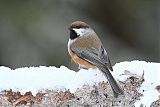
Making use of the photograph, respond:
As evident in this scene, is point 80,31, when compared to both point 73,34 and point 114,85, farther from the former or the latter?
point 114,85

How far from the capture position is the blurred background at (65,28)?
35.9ft

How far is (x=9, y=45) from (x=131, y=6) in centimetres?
208

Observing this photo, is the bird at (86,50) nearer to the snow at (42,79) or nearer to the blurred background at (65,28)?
the snow at (42,79)

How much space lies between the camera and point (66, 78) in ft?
17.5

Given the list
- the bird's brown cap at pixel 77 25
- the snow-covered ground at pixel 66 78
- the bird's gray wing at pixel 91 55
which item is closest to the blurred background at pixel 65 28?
the bird's brown cap at pixel 77 25

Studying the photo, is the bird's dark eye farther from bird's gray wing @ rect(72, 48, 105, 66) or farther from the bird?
bird's gray wing @ rect(72, 48, 105, 66)

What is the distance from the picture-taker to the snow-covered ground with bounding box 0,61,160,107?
527cm

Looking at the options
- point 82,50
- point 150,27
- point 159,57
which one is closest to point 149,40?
point 150,27

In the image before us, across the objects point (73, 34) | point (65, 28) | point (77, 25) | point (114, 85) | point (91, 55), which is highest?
point (65, 28)

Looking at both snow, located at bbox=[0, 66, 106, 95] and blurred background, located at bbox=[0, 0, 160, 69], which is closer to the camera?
snow, located at bbox=[0, 66, 106, 95]

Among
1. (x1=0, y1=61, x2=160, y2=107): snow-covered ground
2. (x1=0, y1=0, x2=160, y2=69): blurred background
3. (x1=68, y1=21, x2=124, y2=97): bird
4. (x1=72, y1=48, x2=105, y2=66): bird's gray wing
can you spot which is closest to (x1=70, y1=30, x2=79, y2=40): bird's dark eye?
(x1=68, y1=21, x2=124, y2=97): bird

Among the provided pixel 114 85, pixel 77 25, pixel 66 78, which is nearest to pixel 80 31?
pixel 77 25

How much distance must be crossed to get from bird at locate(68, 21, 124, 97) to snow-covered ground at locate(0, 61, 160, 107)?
21 centimetres

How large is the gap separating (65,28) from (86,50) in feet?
16.8
